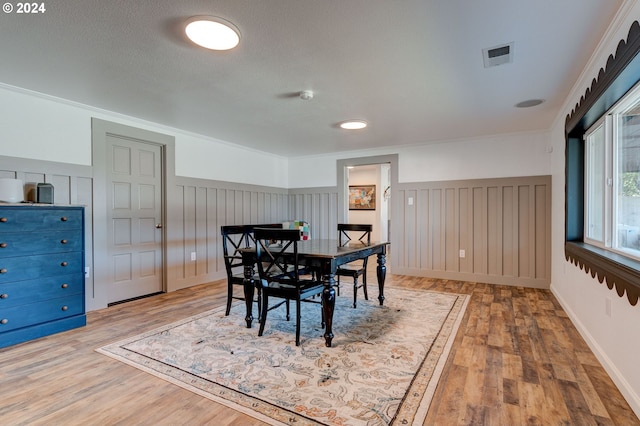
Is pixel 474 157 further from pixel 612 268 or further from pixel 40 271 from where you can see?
pixel 40 271

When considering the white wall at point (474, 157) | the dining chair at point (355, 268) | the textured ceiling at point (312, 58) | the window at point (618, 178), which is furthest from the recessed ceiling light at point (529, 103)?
the dining chair at point (355, 268)

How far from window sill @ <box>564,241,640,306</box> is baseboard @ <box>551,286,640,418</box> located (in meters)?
0.50

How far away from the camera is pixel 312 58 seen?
2.38 metres

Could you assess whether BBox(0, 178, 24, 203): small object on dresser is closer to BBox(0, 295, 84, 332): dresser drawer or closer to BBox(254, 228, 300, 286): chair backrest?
BBox(0, 295, 84, 332): dresser drawer

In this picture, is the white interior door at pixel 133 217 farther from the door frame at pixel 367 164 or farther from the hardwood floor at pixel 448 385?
the door frame at pixel 367 164

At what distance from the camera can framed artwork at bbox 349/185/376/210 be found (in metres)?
8.56

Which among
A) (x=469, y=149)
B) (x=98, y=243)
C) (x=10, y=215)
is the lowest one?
(x=98, y=243)

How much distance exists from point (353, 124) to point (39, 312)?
373 cm

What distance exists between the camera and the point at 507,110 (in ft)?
11.8

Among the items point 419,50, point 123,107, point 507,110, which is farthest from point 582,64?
point 123,107

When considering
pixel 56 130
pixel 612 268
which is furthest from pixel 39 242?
pixel 612 268

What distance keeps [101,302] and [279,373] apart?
265 centimetres

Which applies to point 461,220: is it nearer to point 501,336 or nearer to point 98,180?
point 501,336

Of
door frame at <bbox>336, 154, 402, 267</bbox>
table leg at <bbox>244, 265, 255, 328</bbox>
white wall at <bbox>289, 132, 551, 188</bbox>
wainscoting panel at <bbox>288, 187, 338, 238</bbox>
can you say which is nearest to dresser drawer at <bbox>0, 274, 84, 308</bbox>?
table leg at <bbox>244, 265, 255, 328</bbox>
